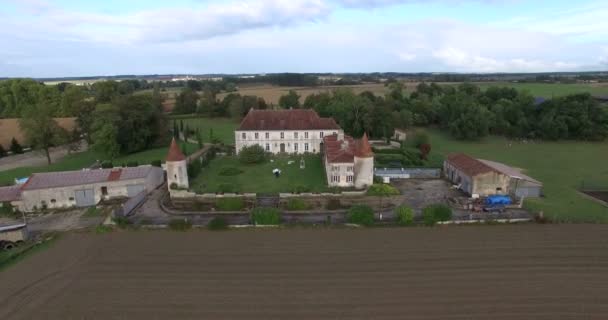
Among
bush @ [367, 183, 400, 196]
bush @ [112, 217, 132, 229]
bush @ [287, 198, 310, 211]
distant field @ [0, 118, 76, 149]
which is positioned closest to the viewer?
bush @ [112, 217, 132, 229]

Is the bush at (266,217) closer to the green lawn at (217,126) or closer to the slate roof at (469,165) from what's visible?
the slate roof at (469,165)

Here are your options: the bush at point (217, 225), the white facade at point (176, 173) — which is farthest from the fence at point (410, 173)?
the white facade at point (176, 173)

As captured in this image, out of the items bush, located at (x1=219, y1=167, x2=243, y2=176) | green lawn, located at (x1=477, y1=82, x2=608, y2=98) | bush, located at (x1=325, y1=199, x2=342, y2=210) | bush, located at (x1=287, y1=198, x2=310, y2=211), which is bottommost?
bush, located at (x1=325, y1=199, x2=342, y2=210)

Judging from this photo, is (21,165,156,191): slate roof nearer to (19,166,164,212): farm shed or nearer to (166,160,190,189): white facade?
(19,166,164,212): farm shed

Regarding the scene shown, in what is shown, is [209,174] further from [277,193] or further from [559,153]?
[559,153]

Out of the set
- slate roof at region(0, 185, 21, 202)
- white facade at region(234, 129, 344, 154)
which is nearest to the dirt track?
slate roof at region(0, 185, 21, 202)
